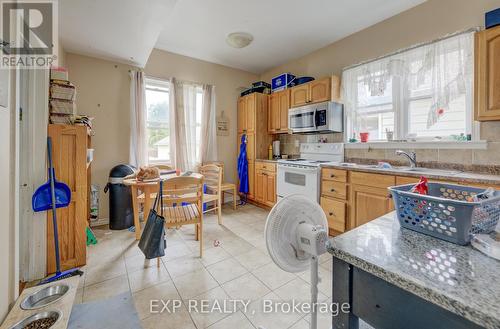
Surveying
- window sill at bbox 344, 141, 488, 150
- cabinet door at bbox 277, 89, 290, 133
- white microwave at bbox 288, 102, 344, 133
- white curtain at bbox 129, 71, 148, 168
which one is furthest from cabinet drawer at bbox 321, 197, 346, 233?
white curtain at bbox 129, 71, 148, 168

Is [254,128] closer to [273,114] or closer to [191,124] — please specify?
[273,114]

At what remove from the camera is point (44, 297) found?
1.50 metres

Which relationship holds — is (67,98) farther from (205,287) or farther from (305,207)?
(305,207)

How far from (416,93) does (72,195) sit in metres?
3.82

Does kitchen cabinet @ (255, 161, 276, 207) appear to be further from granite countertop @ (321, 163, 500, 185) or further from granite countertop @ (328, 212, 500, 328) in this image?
granite countertop @ (328, 212, 500, 328)

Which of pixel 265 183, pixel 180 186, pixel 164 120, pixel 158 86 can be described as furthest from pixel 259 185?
pixel 158 86

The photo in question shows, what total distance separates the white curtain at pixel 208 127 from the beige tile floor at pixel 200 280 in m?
1.74

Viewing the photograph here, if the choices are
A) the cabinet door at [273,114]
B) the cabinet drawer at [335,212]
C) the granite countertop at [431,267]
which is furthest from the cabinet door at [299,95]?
the granite countertop at [431,267]

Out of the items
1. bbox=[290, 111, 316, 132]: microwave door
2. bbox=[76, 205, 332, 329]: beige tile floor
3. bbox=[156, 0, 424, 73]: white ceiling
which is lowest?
bbox=[76, 205, 332, 329]: beige tile floor

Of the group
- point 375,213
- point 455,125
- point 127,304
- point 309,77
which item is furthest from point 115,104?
point 455,125

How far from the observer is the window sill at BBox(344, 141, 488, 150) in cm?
212

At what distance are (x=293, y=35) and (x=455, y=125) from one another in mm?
2332

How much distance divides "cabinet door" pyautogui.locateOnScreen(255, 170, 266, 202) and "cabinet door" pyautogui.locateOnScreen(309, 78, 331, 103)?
155 centimetres

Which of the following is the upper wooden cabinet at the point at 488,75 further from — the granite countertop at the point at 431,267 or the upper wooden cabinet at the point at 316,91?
the granite countertop at the point at 431,267
